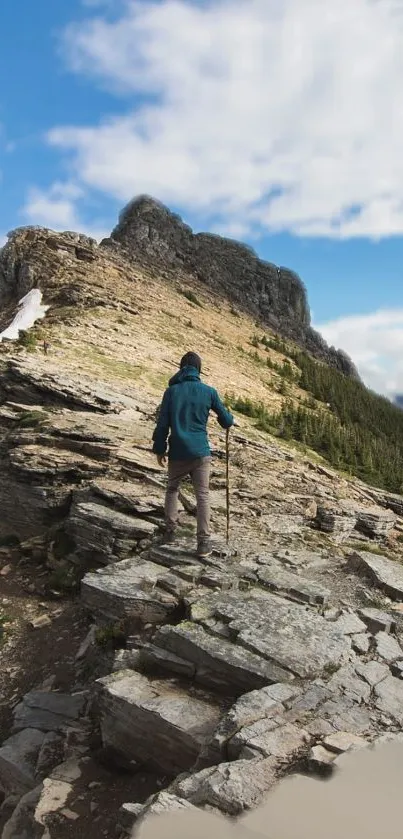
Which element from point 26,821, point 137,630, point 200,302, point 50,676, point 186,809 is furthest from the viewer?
point 200,302

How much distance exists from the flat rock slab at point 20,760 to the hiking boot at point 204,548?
8.94 ft

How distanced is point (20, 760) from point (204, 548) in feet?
10.3

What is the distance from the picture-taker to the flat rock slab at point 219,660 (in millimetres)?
4695

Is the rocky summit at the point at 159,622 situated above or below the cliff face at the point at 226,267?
below

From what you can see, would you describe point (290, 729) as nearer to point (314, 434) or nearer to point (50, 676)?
point (50, 676)

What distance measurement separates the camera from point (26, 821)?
4344 millimetres

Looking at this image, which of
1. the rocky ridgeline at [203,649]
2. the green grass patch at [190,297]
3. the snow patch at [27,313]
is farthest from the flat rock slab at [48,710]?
the green grass patch at [190,297]

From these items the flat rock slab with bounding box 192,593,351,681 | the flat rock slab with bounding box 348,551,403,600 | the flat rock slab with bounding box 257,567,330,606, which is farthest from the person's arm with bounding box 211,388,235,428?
the flat rock slab with bounding box 348,551,403,600

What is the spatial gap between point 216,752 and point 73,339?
20.6 meters

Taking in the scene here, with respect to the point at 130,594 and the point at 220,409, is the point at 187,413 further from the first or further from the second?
the point at 130,594

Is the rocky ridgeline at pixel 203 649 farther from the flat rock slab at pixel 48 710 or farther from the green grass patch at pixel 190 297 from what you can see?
the green grass patch at pixel 190 297

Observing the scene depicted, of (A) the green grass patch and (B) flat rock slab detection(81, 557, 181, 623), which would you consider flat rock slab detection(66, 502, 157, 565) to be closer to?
(B) flat rock slab detection(81, 557, 181, 623)

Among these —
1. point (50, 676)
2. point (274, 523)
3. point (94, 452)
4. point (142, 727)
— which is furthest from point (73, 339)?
point (142, 727)

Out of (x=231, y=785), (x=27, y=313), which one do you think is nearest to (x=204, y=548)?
(x=231, y=785)
